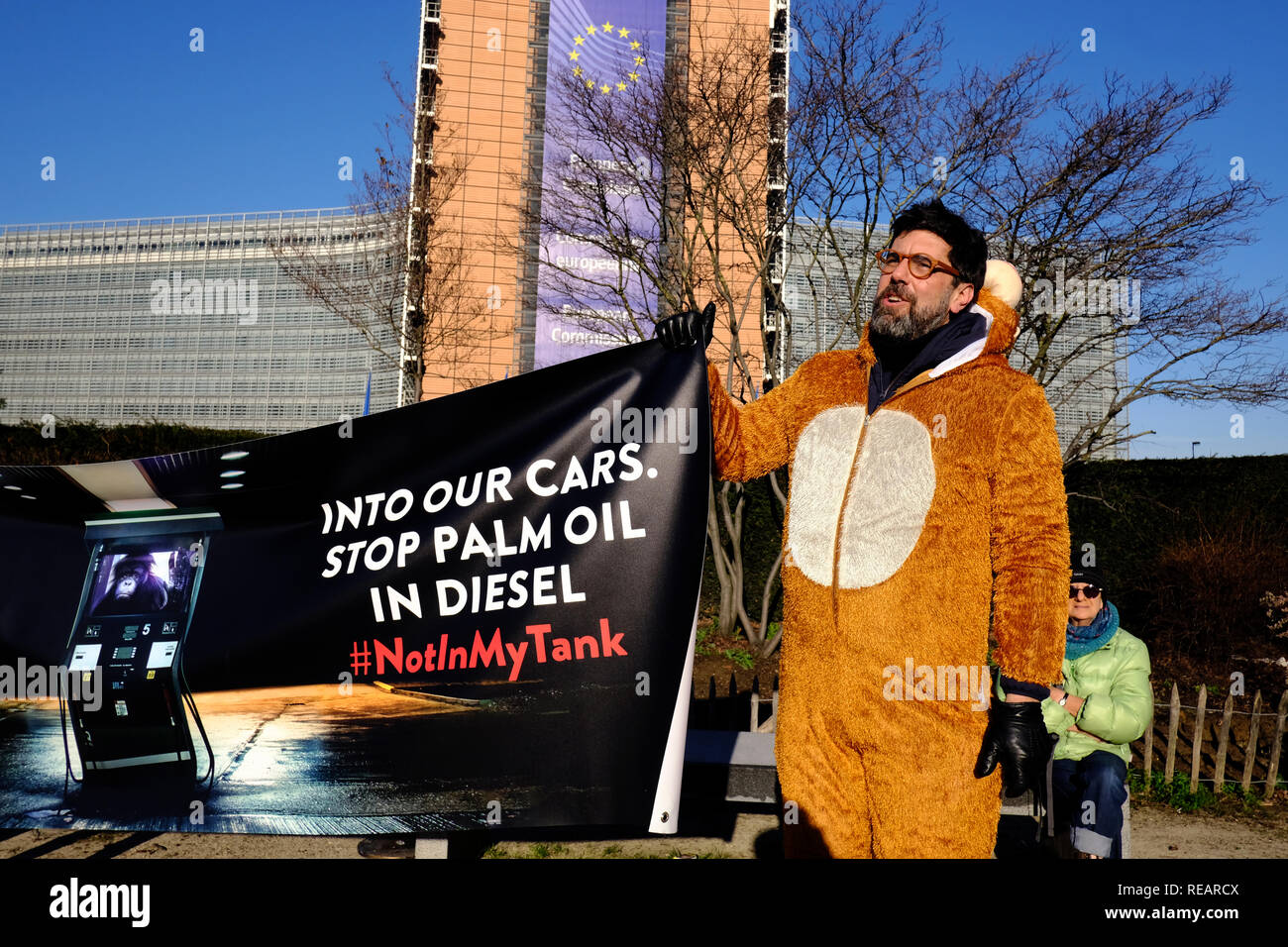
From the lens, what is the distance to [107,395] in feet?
298

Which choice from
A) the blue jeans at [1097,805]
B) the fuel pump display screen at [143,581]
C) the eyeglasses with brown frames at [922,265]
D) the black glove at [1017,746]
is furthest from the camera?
the blue jeans at [1097,805]

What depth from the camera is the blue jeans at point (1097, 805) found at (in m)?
4.56

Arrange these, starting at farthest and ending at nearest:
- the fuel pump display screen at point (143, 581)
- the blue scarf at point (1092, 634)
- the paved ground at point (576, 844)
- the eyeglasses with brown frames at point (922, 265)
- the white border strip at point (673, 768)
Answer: the paved ground at point (576, 844) < the blue scarf at point (1092, 634) < the fuel pump display screen at point (143, 581) < the white border strip at point (673, 768) < the eyeglasses with brown frames at point (922, 265)

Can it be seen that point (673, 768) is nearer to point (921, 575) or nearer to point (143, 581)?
point (921, 575)

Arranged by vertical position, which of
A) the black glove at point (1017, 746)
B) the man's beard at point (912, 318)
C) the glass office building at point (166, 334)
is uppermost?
the glass office building at point (166, 334)

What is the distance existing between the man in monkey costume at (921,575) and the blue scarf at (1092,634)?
8.55 feet

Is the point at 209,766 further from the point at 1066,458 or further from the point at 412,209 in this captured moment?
the point at 412,209

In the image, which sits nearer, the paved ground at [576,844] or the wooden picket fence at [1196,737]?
the paved ground at [576,844]

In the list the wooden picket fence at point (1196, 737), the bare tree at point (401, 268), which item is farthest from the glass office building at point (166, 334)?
the wooden picket fence at point (1196, 737)

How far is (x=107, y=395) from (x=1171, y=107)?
9960 cm

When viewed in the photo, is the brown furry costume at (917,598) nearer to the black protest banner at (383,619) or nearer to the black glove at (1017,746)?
the black glove at (1017,746)

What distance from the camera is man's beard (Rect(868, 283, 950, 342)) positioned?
2818 mm

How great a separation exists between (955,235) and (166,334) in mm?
100858
